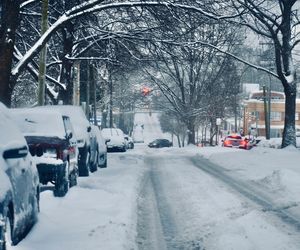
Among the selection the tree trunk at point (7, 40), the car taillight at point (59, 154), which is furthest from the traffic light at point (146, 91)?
the car taillight at point (59, 154)

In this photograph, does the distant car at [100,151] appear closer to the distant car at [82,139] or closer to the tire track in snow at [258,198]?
the distant car at [82,139]

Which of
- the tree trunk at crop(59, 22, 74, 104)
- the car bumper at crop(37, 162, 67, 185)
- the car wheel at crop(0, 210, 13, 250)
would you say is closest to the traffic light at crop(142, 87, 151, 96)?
the tree trunk at crop(59, 22, 74, 104)

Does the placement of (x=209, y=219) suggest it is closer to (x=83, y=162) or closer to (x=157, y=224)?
(x=157, y=224)

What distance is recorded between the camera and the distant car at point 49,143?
1146cm

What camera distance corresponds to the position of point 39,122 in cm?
1230

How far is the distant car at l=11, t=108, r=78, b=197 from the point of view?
451 inches

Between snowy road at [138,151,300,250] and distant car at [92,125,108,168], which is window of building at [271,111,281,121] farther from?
snowy road at [138,151,300,250]

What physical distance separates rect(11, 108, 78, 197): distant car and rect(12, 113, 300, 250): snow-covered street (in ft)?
1.45

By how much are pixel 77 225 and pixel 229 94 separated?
45540 mm

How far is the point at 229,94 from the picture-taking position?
53.4m

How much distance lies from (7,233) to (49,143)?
5.52m

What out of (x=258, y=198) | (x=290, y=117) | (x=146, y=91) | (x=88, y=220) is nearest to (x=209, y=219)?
(x=88, y=220)

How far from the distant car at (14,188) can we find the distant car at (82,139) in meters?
7.62

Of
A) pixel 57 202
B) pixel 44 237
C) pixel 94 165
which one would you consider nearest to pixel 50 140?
pixel 57 202
